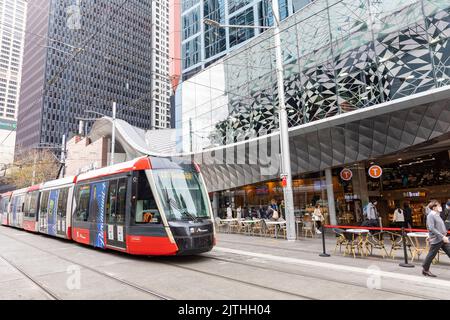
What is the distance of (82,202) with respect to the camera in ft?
39.3

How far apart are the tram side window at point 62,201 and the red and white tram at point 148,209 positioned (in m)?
1.92

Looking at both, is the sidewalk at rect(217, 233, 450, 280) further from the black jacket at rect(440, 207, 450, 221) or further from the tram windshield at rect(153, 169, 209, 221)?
the tram windshield at rect(153, 169, 209, 221)

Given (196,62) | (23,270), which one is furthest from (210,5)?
(23,270)

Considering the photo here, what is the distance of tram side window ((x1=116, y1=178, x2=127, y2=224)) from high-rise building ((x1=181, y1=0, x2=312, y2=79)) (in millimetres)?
30702

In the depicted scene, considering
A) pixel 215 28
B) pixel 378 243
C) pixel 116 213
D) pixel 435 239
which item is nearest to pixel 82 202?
pixel 116 213

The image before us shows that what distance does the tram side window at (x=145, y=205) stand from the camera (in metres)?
8.57

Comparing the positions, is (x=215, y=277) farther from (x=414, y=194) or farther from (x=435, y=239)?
(x=414, y=194)

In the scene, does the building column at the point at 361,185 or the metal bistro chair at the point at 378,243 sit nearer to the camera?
the metal bistro chair at the point at 378,243

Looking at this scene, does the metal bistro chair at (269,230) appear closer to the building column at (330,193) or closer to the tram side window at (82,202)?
the building column at (330,193)

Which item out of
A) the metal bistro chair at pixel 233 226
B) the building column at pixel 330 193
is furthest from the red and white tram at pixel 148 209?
the building column at pixel 330 193

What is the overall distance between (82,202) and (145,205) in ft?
14.9
